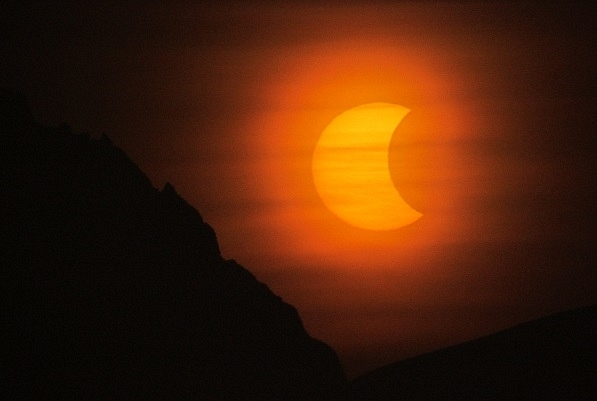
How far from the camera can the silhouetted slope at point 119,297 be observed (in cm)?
6675

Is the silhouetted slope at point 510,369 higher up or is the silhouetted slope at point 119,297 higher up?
the silhouetted slope at point 119,297

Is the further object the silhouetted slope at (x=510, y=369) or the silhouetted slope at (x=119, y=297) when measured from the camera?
the silhouetted slope at (x=119, y=297)

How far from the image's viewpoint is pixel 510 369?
6650cm

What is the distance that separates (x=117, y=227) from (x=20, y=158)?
895cm

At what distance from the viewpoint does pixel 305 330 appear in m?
83.0

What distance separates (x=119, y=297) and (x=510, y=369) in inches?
1119

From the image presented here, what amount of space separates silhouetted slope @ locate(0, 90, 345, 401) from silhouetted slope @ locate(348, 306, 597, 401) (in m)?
8.06

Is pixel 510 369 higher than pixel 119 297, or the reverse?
pixel 119 297

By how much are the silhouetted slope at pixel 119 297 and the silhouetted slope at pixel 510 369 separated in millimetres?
8057

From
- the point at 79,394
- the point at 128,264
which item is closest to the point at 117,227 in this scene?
the point at 128,264

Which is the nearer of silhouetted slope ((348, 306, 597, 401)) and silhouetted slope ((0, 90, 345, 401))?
silhouetted slope ((348, 306, 597, 401))

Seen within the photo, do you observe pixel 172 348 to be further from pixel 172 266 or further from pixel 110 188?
pixel 110 188

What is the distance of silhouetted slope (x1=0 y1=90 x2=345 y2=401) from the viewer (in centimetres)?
6675

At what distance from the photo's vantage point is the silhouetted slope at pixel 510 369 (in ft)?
208
